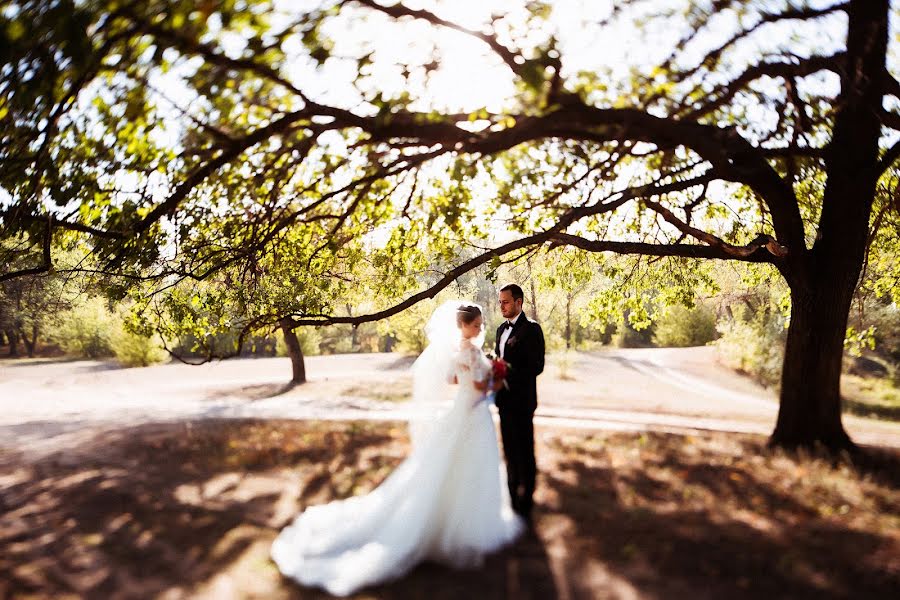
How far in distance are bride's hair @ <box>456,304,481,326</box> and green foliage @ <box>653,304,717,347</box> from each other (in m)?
24.2

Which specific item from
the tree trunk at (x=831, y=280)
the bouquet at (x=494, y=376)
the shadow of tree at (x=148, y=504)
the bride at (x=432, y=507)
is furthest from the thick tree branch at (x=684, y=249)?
the shadow of tree at (x=148, y=504)

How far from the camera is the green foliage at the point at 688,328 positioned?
91.9ft

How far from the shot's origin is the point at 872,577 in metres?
4.18

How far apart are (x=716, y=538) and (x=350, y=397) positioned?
11.2 metres

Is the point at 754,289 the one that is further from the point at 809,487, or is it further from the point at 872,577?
the point at 872,577

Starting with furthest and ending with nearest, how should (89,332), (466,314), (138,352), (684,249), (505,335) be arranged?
(89,332), (138,352), (684,249), (505,335), (466,314)

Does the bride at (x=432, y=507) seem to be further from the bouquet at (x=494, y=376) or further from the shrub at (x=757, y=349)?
the shrub at (x=757, y=349)

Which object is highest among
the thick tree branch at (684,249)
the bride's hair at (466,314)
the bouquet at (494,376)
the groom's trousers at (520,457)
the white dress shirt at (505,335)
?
the thick tree branch at (684,249)

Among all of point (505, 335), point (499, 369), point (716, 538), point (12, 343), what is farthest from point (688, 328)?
point (12, 343)

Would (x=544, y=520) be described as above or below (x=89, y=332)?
below

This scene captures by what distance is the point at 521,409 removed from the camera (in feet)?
18.4

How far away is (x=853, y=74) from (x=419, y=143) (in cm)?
521

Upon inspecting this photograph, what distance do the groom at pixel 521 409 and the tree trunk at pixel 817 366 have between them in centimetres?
431

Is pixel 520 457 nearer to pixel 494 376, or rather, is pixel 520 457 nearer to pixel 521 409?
pixel 521 409
